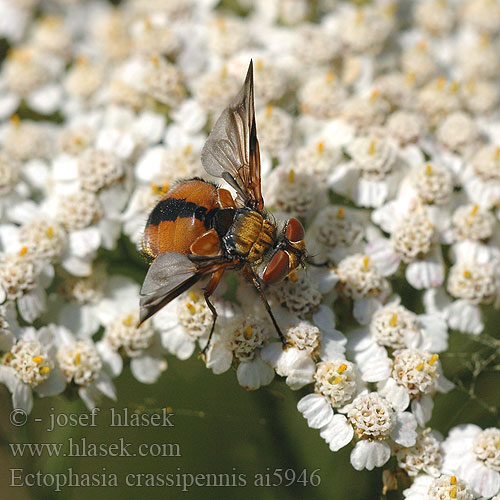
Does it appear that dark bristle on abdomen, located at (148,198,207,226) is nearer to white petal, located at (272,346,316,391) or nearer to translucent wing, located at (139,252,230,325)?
translucent wing, located at (139,252,230,325)

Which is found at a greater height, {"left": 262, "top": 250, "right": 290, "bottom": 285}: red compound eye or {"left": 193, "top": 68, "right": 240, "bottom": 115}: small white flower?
{"left": 193, "top": 68, "right": 240, "bottom": 115}: small white flower

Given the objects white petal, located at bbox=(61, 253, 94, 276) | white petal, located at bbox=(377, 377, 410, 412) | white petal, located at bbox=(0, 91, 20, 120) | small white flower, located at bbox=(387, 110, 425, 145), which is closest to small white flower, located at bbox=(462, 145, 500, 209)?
small white flower, located at bbox=(387, 110, 425, 145)

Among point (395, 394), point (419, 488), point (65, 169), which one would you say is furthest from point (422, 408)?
point (65, 169)

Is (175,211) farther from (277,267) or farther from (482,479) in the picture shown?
(482,479)

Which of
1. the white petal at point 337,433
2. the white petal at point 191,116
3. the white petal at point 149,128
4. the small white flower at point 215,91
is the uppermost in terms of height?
the small white flower at point 215,91

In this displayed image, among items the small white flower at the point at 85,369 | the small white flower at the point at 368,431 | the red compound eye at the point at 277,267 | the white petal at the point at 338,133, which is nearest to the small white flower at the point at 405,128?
the white petal at the point at 338,133

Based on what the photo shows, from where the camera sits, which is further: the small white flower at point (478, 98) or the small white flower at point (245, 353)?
the small white flower at point (478, 98)

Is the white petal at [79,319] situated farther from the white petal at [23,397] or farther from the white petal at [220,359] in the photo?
the white petal at [220,359]
